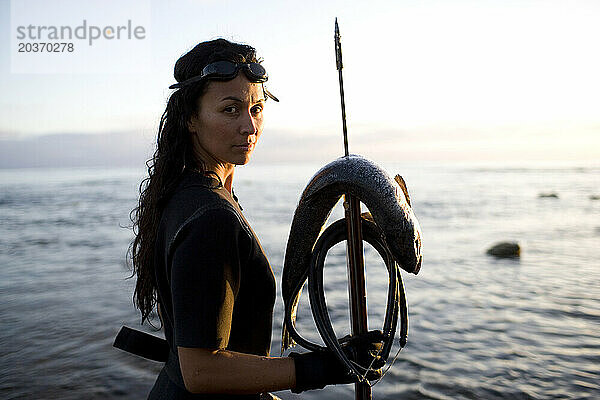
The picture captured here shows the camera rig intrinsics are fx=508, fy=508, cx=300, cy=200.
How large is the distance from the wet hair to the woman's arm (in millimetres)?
565

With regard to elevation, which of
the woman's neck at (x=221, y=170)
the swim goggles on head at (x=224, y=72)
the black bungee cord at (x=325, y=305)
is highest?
the swim goggles on head at (x=224, y=72)

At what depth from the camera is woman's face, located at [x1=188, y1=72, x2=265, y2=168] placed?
82.8 inches

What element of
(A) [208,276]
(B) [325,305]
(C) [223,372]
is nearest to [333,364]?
(B) [325,305]

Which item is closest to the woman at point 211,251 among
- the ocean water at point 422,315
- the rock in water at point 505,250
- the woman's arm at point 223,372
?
the woman's arm at point 223,372

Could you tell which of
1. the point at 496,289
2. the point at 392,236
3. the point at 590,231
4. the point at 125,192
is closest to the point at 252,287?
the point at 392,236

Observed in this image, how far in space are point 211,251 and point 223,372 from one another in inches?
16.3

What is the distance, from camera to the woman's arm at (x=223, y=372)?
169 cm

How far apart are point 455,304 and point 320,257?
783 cm

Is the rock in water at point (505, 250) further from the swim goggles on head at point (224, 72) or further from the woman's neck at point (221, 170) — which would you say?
the swim goggles on head at point (224, 72)

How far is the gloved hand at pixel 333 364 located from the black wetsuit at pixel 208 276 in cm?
24

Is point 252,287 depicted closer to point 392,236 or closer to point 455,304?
point 392,236

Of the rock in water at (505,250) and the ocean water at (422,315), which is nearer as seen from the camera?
the ocean water at (422,315)

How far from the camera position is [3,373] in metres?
6.47

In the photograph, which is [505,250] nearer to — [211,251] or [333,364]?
[333,364]
